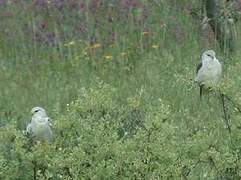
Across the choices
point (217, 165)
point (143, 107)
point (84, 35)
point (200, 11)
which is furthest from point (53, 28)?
point (217, 165)

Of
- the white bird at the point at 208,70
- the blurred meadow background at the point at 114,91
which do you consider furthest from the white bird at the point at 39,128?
the white bird at the point at 208,70

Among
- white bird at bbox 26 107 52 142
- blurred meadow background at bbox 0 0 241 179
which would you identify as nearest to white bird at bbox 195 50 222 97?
blurred meadow background at bbox 0 0 241 179

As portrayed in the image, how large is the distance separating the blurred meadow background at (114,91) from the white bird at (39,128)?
0.18 m

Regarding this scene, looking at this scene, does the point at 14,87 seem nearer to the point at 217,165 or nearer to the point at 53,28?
the point at 53,28

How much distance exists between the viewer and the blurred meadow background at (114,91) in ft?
9.97

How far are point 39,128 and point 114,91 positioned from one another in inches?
19.0

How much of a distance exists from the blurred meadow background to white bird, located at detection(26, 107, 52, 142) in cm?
18

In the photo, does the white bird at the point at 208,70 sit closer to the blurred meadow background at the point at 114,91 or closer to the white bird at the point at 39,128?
the blurred meadow background at the point at 114,91

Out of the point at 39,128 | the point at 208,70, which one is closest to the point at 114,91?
the point at 39,128

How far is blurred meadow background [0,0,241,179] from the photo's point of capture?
3.04 meters

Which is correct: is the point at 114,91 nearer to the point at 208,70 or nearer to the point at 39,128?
the point at 39,128

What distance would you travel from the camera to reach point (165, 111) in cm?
313

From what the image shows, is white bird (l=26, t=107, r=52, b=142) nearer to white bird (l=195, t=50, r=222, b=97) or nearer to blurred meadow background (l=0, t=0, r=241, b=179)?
blurred meadow background (l=0, t=0, r=241, b=179)

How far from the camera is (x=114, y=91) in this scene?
13.8 feet
